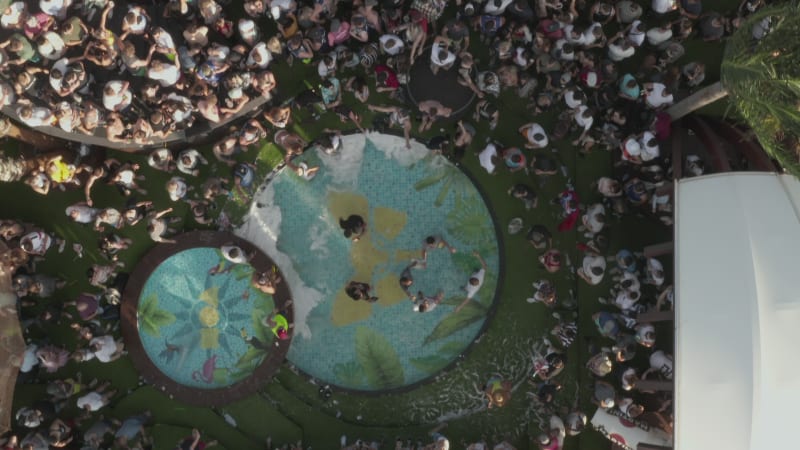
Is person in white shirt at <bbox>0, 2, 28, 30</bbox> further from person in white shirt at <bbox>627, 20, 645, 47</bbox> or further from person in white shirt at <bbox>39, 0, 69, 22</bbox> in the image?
person in white shirt at <bbox>627, 20, 645, 47</bbox>

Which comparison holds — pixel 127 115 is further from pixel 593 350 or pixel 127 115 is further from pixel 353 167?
pixel 593 350

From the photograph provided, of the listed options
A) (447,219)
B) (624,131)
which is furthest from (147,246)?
(624,131)

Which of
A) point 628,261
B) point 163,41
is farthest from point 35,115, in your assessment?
point 628,261

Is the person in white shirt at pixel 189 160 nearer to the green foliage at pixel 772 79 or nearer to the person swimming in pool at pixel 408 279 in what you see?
the person swimming in pool at pixel 408 279

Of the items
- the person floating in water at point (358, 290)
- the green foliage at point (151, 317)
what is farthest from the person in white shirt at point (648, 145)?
the green foliage at point (151, 317)

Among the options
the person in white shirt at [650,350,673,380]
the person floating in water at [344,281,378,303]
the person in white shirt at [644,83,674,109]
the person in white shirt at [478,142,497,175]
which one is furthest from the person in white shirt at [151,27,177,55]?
the person in white shirt at [650,350,673,380]
